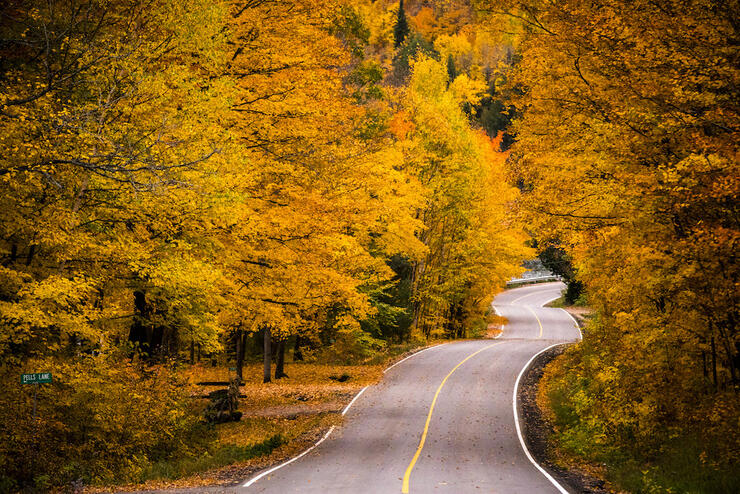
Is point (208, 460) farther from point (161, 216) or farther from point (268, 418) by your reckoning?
point (161, 216)

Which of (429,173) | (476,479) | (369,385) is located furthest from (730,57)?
(429,173)

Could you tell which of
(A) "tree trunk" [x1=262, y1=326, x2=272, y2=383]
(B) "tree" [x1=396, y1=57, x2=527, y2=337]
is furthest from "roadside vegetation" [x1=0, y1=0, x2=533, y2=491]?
(B) "tree" [x1=396, y1=57, x2=527, y2=337]

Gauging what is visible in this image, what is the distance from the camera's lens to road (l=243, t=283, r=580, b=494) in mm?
12273

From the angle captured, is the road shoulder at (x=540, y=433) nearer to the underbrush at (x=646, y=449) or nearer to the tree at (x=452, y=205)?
the underbrush at (x=646, y=449)

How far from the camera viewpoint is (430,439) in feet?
55.2

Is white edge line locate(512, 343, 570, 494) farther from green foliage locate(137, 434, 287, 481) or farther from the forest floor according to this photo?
green foliage locate(137, 434, 287, 481)

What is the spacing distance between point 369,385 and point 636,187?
16.1 m

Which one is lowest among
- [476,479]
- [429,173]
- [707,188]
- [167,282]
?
[476,479]

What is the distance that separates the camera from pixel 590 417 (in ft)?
53.0

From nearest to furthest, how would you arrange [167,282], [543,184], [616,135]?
[167,282] → [616,135] → [543,184]

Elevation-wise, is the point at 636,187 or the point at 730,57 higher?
the point at 730,57

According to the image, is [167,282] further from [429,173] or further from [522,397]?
[429,173]

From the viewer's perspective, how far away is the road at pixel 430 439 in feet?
40.3

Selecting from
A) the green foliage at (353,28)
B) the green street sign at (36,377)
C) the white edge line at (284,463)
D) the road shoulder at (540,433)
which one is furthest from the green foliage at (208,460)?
the green foliage at (353,28)
